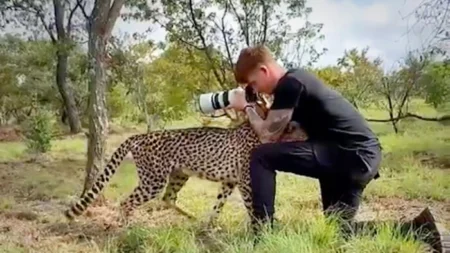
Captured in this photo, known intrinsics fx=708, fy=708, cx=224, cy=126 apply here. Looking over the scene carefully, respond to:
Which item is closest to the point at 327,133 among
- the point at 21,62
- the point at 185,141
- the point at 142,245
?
the point at 142,245

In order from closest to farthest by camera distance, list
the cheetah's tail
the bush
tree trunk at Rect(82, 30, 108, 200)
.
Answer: the cheetah's tail, tree trunk at Rect(82, 30, 108, 200), the bush

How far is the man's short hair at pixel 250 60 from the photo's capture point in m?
3.22

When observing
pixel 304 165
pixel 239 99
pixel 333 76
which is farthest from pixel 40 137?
pixel 304 165

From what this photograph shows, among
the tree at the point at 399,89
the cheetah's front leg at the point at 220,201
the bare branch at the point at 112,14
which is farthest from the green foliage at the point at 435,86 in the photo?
the cheetah's front leg at the point at 220,201

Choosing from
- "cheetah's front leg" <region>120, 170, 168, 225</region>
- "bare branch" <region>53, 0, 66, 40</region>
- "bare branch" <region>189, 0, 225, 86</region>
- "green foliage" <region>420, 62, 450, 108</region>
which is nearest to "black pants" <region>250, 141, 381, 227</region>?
"cheetah's front leg" <region>120, 170, 168, 225</region>

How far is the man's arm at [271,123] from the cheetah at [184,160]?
839 mm

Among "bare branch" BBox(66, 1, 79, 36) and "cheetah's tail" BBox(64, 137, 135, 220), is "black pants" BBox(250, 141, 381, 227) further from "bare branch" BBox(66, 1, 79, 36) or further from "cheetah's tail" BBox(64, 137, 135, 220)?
"bare branch" BBox(66, 1, 79, 36)

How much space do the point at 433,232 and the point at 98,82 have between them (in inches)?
129

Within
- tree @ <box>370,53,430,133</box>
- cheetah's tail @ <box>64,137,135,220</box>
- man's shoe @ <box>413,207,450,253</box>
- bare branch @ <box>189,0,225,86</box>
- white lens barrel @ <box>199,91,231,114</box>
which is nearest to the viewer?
man's shoe @ <box>413,207,450,253</box>

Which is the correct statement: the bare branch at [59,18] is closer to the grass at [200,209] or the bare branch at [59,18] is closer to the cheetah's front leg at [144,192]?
the grass at [200,209]

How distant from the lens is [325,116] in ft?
10.7

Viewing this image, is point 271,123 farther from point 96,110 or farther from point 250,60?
point 96,110

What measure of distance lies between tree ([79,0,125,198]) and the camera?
6.91ft

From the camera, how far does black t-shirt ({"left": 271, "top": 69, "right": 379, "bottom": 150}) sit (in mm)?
3188
